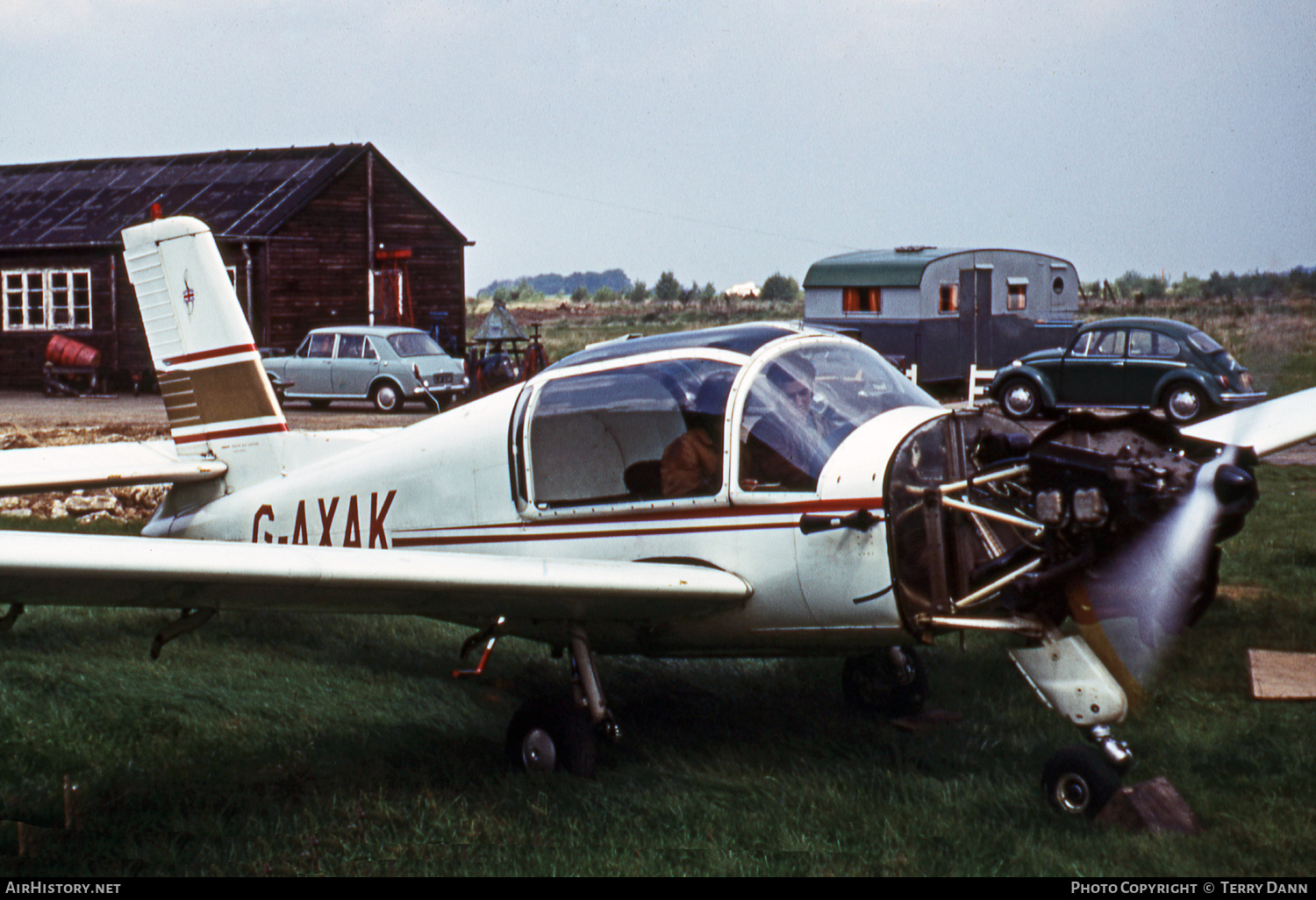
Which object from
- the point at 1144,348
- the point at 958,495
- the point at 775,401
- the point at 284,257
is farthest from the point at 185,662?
the point at 284,257

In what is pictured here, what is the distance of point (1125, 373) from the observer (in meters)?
19.5

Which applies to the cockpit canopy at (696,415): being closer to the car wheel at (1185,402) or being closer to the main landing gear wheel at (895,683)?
the main landing gear wheel at (895,683)

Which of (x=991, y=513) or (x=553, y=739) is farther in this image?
(x=553, y=739)

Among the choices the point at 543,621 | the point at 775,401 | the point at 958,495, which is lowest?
the point at 543,621

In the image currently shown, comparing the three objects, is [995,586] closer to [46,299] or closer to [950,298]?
[950,298]

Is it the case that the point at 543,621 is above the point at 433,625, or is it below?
above

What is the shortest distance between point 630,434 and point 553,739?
53.9 inches

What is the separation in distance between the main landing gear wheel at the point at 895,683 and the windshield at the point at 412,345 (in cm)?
1839

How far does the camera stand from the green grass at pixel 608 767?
413cm

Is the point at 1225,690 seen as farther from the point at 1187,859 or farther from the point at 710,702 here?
the point at 710,702

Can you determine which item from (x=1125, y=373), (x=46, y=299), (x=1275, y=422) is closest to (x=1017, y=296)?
(x=1125, y=373)

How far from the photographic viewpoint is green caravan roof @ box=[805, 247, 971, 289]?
22141 mm

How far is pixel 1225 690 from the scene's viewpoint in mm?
5793

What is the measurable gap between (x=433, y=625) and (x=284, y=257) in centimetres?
2174
